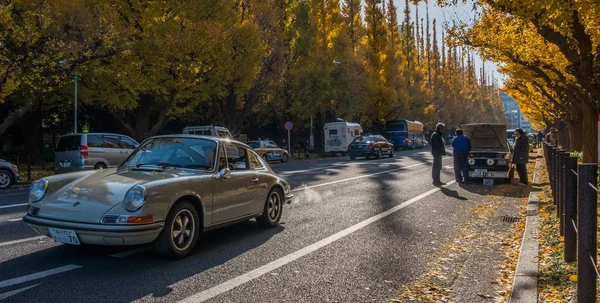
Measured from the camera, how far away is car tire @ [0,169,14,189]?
45.0 ft

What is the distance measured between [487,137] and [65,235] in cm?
1387

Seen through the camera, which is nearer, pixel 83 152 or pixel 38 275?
pixel 38 275

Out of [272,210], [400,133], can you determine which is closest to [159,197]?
A: [272,210]

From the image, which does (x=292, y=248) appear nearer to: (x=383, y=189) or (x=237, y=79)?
(x=383, y=189)

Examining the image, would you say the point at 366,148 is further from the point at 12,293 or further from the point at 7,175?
the point at 12,293

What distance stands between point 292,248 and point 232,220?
92cm

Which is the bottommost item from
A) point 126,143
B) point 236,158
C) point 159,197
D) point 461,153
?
point 159,197

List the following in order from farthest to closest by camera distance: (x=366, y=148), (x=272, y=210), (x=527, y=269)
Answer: (x=366, y=148)
(x=272, y=210)
(x=527, y=269)

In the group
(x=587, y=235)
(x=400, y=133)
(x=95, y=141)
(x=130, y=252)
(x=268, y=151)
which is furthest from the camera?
(x=400, y=133)

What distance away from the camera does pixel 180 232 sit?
212 inches

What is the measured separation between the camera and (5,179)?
13.8m

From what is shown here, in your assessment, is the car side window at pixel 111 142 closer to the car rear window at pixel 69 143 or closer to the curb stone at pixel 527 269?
the car rear window at pixel 69 143

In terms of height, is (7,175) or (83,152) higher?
(83,152)

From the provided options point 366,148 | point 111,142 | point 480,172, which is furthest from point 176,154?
point 366,148
